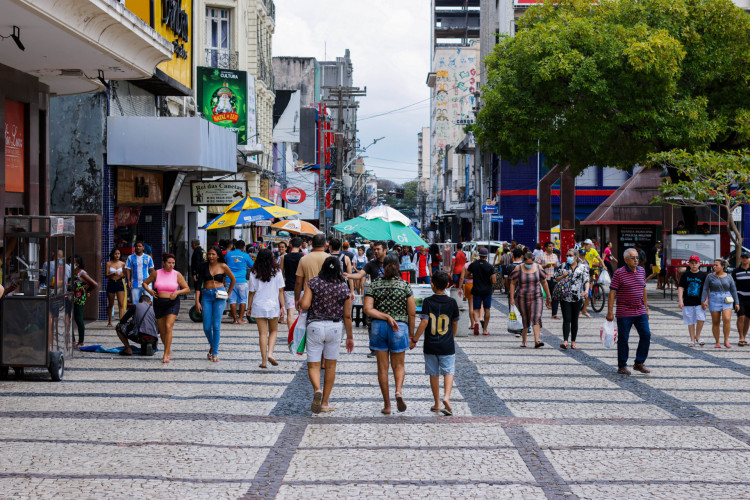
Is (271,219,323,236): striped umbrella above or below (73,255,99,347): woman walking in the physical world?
above

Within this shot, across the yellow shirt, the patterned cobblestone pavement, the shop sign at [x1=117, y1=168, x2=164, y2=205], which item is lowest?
the patterned cobblestone pavement

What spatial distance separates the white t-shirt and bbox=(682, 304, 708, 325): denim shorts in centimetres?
719

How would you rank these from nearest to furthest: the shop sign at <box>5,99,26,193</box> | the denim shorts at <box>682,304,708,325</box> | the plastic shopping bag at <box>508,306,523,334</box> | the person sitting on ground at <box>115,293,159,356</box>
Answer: the person sitting on ground at <box>115,293,159,356</box>, the shop sign at <box>5,99,26,193</box>, the denim shorts at <box>682,304,708,325</box>, the plastic shopping bag at <box>508,306,523,334</box>

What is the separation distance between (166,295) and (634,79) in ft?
54.6

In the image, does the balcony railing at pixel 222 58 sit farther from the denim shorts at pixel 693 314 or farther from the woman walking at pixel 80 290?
the denim shorts at pixel 693 314

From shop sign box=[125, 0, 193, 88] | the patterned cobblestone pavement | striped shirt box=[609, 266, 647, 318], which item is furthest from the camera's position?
shop sign box=[125, 0, 193, 88]

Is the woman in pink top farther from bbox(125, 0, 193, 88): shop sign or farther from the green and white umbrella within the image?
bbox(125, 0, 193, 88): shop sign

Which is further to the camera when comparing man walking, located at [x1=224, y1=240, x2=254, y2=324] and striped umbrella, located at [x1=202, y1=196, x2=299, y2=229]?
striped umbrella, located at [x1=202, y1=196, x2=299, y2=229]

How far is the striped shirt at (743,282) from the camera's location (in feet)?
50.1

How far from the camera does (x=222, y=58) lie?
33562 millimetres

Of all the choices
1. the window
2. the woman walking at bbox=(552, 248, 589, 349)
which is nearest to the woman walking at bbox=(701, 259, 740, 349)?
the woman walking at bbox=(552, 248, 589, 349)

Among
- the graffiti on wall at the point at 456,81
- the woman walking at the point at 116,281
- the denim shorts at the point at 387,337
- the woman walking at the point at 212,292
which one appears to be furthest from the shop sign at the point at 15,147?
the graffiti on wall at the point at 456,81

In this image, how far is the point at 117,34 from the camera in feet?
40.9

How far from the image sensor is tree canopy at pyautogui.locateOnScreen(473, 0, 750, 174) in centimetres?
2475
